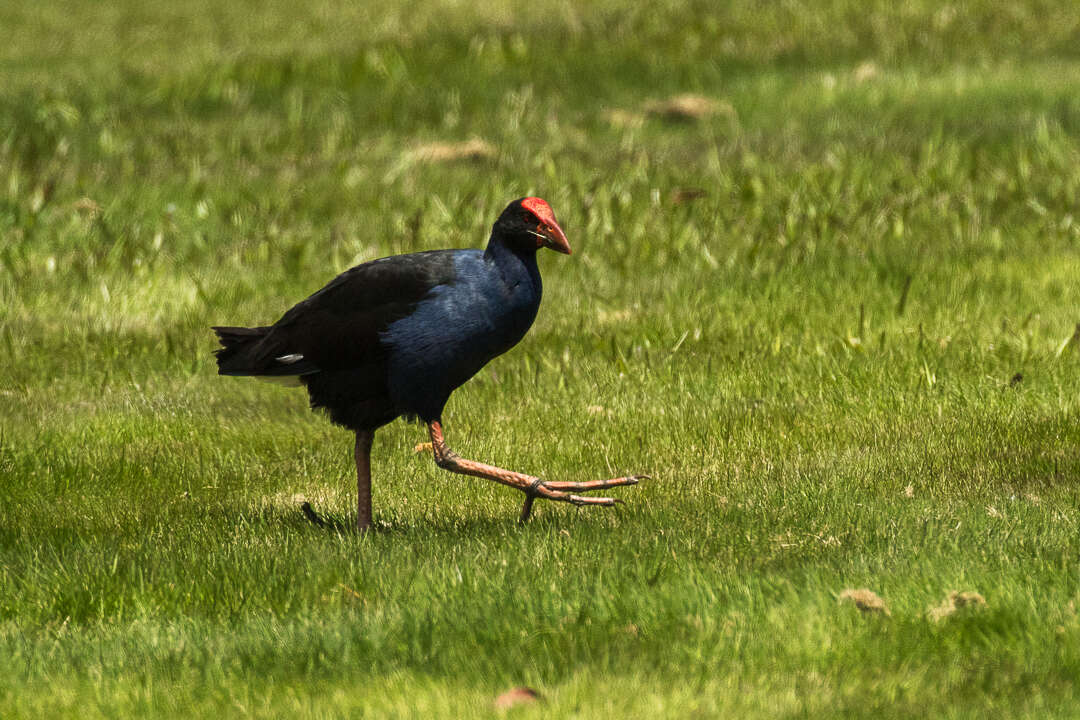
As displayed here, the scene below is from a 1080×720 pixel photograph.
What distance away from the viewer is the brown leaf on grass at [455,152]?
12.7 meters

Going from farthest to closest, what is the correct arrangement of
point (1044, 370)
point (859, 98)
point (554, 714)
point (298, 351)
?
point (859, 98), point (1044, 370), point (298, 351), point (554, 714)

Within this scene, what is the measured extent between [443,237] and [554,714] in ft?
22.2

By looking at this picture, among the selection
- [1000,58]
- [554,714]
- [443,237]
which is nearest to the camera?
[554,714]

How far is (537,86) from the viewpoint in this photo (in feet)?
48.1

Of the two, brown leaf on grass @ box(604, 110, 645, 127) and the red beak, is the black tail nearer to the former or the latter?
the red beak

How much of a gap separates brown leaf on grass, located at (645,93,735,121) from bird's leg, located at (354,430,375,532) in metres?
8.36

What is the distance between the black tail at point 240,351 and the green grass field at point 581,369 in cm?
64

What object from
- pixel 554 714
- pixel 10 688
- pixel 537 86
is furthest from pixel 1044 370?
pixel 537 86

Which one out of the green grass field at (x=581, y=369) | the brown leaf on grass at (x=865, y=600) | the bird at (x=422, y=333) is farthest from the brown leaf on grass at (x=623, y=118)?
the brown leaf on grass at (x=865, y=600)

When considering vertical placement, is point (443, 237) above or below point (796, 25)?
below

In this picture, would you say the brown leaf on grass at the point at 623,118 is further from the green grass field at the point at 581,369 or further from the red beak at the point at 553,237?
the red beak at the point at 553,237

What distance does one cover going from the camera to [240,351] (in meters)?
6.40

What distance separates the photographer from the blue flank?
557 cm

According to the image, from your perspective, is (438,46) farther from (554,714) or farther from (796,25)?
(554,714)
